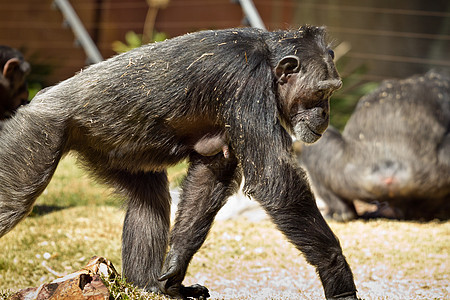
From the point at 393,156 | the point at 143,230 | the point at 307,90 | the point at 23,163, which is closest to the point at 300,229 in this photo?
the point at 307,90

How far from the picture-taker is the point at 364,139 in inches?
282

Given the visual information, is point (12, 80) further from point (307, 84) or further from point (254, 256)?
point (307, 84)

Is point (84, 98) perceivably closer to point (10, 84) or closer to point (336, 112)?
point (10, 84)

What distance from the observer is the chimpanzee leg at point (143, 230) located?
4262 mm

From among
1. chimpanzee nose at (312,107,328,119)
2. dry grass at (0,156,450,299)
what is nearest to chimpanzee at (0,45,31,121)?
dry grass at (0,156,450,299)

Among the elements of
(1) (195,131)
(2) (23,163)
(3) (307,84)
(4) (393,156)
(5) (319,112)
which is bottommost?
(2) (23,163)

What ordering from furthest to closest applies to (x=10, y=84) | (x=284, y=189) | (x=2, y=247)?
(x=10, y=84), (x=2, y=247), (x=284, y=189)

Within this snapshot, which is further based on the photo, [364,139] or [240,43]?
[364,139]

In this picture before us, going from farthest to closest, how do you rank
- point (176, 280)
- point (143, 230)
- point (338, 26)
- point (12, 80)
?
point (338, 26), point (12, 80), point (143, 230), point (176, 280)

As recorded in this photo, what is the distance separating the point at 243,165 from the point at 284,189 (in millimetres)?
303

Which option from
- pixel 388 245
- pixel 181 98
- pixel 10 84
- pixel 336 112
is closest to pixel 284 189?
pixel 181 98

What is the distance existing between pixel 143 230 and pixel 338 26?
7.66 meters

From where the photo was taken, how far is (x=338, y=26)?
1083cm

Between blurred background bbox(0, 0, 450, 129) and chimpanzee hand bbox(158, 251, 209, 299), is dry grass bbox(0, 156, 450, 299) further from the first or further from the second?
blurred background bbox(0, 0, 450, 129)
